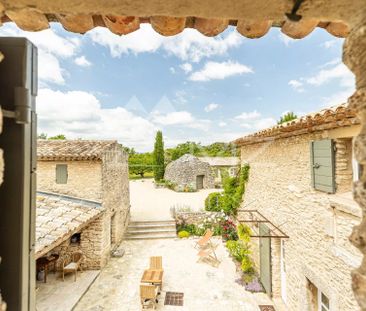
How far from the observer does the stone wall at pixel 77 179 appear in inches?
373

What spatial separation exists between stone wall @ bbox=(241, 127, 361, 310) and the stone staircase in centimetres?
645

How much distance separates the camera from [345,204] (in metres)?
3.75

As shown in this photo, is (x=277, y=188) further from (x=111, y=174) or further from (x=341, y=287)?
(x=111, y=174)

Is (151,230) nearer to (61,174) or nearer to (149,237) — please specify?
(149,237)

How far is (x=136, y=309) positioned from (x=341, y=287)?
561cm

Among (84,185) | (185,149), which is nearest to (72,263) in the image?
(84,185)

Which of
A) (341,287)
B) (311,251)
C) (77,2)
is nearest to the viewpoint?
(77,2)

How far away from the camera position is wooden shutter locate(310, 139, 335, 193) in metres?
4.16

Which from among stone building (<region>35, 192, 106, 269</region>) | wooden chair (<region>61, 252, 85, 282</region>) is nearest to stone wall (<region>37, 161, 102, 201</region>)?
stone building (<region>35, 192, 106, 269</region>)

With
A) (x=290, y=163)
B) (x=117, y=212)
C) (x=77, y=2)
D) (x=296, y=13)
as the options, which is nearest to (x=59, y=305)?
(x=117, y=212)

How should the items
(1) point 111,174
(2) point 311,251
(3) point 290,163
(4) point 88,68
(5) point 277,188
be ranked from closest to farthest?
1. (2) point 311,251
2. (3) point 290,163
3. (5) point 277,188
4. (4) point 88,68
5. (1) point 111,174

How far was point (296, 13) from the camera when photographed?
1027 millimetres

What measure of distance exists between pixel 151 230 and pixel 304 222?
950 cm

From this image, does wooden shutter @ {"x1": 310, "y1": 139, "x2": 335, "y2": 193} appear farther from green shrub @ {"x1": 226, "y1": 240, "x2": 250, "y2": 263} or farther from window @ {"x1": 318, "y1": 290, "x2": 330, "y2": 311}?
green shrub @ {"x1": 226, "y1": 240, "x2": 250, "y2": 263}
